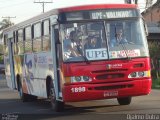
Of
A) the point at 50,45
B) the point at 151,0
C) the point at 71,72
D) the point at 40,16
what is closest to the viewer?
the point at 71,72

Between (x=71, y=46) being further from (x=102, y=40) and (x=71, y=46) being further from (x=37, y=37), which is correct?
(x=37, y=37)

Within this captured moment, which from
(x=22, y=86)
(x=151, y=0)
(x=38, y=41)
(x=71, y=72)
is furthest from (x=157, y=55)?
→ (x=71, y=72)

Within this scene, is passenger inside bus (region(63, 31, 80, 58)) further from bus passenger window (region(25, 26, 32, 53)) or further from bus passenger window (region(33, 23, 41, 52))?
bus passenger window (region(25, 26, 32, 53))

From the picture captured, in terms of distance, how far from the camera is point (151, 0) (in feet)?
104

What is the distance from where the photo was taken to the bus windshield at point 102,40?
1516 centimetres

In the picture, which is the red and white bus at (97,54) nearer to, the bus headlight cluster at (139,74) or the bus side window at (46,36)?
the bus headlight cluster at (139,74)

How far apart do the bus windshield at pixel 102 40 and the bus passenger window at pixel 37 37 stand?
2.70 metres

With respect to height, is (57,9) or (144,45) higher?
(57,9)

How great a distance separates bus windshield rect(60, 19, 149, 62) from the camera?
15164 mm

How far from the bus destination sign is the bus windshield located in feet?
0.47

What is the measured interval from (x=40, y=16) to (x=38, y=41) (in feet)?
2.78

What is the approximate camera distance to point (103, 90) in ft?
49.5

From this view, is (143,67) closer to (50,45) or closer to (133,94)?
(133,94)

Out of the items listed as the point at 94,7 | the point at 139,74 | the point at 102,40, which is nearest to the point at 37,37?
the point at 94,7
